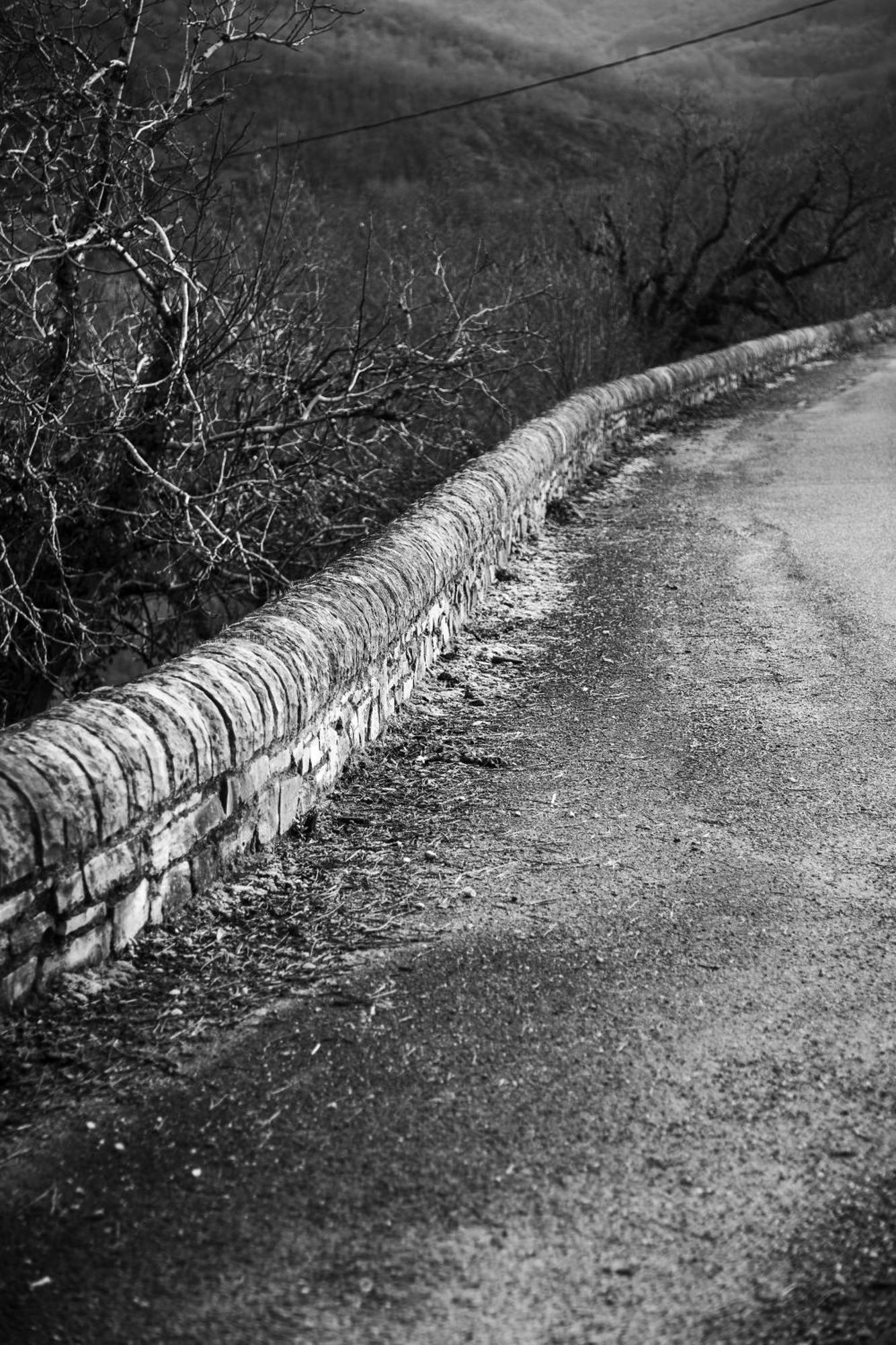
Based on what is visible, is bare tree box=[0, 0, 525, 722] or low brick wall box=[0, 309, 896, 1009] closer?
low brick wall box=[0, 309, 896, 1009]

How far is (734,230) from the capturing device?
32.6m

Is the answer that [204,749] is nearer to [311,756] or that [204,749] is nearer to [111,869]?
[111,869]

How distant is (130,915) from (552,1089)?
1.16m

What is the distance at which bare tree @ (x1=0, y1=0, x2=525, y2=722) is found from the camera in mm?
6277

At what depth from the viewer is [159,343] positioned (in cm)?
704

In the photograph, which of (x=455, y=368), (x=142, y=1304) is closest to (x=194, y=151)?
(x=455, y=368)

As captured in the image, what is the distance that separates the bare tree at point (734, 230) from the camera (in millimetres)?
31094

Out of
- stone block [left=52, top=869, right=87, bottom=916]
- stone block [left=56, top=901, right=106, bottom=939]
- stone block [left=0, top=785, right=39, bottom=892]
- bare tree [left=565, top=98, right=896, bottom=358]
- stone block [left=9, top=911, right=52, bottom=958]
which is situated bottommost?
stone block [left=56, top=901, right=106, bottom=939]

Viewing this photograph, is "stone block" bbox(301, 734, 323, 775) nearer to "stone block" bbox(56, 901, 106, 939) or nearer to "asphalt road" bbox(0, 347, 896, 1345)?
"asphalt road" bbox(0, 347, 896, 1345)

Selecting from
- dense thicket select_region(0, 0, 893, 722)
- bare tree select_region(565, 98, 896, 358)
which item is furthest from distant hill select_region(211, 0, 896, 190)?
dense thicket select_region(0, 0, 893, 722)

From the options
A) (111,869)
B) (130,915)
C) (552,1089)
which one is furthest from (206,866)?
(552,1089)

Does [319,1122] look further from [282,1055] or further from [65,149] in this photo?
[65,149]

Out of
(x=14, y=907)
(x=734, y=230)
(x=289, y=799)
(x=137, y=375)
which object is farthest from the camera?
(x=734, y=230)

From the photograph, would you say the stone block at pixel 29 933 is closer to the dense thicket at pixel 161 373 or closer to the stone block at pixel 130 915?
the stone block at pixel 130 915
